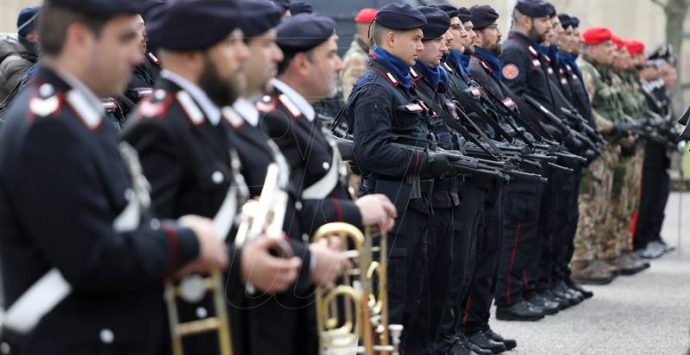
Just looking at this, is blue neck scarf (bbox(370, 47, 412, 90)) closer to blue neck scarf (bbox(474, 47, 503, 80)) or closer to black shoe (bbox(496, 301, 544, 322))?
blue neck scarf (bbox(474, 47, 503, 80))

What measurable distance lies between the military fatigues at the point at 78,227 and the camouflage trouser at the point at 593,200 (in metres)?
9.43

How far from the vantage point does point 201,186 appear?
3.91 m

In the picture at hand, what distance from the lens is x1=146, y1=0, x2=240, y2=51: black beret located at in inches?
150

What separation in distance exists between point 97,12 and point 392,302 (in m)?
4.17

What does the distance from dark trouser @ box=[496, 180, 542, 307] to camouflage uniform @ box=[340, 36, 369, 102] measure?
1.40 m

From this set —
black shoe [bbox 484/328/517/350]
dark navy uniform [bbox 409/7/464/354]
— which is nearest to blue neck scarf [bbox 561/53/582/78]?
black shoe [bbox 484/328/517/350]

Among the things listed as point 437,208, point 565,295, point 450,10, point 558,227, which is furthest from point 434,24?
point 565,295

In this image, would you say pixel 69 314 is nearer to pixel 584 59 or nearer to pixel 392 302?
pixel 392 302

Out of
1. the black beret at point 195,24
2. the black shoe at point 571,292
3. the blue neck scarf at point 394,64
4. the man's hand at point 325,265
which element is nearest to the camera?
the black beret at point 195,24

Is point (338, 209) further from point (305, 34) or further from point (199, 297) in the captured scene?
point (199, 297)

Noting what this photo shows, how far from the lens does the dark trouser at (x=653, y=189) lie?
16250 millimetres

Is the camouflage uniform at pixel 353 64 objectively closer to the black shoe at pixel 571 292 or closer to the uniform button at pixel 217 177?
the black shoe at pixel 571 292

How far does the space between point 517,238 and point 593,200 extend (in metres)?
2.50

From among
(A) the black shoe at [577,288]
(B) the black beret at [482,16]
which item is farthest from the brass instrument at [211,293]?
(A) the black shoe at [577,288]
